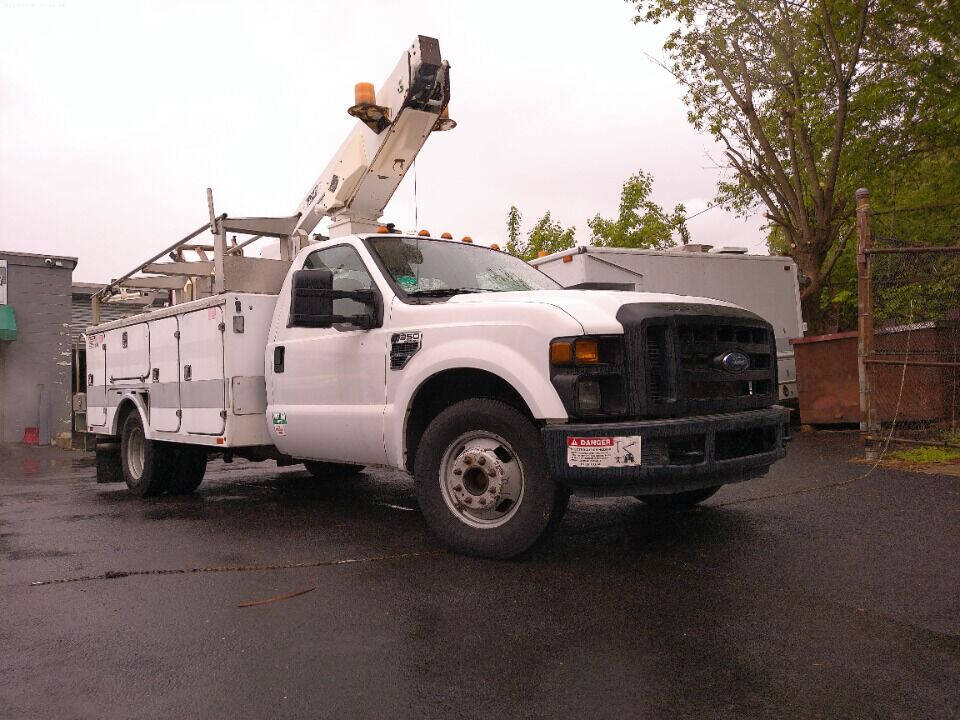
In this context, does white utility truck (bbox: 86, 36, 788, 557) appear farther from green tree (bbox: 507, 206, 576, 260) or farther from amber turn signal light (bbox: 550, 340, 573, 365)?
green tree (bbox: 507, 206, 576, 260)

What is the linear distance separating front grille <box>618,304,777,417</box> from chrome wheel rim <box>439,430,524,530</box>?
2.56ft

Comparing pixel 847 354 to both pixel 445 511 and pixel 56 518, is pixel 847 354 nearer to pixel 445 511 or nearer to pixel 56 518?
pixel 445 511

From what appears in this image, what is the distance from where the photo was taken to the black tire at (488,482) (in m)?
4.43

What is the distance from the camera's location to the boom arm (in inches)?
268

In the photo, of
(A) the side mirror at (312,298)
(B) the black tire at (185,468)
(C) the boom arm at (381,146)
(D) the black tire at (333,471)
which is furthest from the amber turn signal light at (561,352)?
(D) the black tire at (333,471)

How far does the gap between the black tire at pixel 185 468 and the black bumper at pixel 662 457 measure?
4517 millimetres

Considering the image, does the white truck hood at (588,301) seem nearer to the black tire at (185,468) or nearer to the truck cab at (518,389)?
the truck cab at (518,389)

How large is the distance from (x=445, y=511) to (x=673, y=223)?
3116 centimetres

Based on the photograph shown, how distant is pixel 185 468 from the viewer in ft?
25.6

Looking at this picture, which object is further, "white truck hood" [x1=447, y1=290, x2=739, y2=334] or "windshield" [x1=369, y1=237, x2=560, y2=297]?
"windshield" [x1=369, y1=237, x2=560, y2=297]

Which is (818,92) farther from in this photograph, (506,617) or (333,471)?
(506,617)

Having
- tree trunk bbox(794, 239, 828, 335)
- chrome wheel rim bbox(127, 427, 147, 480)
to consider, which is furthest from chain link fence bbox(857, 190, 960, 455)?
tree trunk bbox(794, 239, 828, 335)

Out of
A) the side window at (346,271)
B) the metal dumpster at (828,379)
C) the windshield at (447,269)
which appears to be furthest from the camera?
the metal dumpster at (828,379)

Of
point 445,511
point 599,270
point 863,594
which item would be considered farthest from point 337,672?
point 599,270
